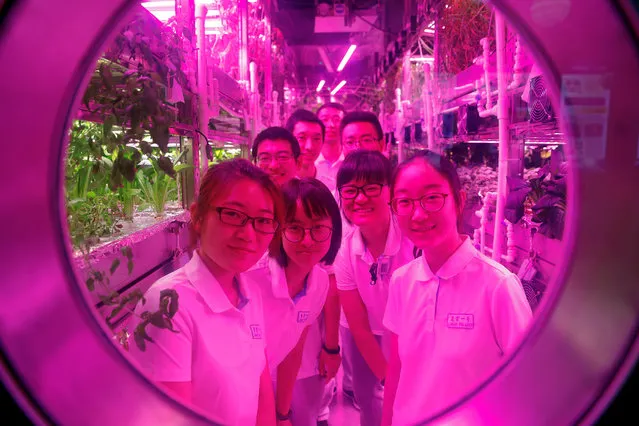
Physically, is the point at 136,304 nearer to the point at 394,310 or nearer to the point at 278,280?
the point at 278,280

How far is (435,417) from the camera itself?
70 cm

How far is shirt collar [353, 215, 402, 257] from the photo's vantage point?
5.39 feet

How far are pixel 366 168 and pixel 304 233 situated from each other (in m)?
0.36

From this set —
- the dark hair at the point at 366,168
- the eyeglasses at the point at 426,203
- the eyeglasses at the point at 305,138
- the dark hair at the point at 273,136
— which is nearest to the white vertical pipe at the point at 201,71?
the dark hair at the point at 273,136

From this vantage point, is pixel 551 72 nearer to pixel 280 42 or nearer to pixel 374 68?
pixel 280 42

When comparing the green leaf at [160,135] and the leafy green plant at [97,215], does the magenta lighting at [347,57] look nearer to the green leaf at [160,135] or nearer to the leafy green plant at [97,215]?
the leafy green plant at [97,215]

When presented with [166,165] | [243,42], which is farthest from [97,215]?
[243,42]

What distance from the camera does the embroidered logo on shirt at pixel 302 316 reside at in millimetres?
1505

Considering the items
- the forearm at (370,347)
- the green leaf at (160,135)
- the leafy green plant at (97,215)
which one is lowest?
the forearm at (370,347)

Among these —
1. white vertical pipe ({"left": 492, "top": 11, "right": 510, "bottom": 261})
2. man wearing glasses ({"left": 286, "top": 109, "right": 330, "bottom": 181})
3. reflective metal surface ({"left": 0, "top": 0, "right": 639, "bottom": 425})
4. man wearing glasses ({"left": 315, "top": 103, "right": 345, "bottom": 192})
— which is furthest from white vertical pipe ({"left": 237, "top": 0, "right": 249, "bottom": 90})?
reflective metal surface ({"left": 0, "top": 0, "right": 639, "bottom": 425})

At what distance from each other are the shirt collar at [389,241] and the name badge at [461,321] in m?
0.51

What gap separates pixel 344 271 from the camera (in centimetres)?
177

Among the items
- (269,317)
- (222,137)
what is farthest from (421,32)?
(269,317)

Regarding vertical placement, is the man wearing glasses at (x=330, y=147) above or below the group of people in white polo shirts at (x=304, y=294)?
above
